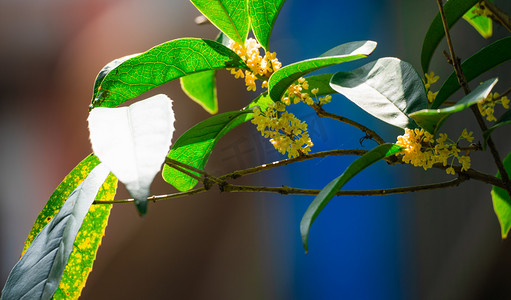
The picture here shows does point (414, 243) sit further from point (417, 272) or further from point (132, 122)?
point (132, 122)

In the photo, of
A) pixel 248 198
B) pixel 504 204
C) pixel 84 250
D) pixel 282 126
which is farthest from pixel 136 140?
pixel 248 198

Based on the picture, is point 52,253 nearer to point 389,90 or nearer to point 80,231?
point 80,231

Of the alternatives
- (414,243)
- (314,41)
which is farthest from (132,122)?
(414,243)

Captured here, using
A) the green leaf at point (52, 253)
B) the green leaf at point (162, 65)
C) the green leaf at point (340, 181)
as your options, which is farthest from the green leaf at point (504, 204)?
the green leaf at point (52, 253)

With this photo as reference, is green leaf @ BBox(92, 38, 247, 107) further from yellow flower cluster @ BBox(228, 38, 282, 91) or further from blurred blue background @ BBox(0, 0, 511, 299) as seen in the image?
blurred blue background @ BBox(0, 0, 511, 299)

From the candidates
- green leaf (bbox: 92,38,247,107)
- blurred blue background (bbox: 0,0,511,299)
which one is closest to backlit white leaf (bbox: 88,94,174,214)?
green leaf (bbox: 92,38,247,107)
